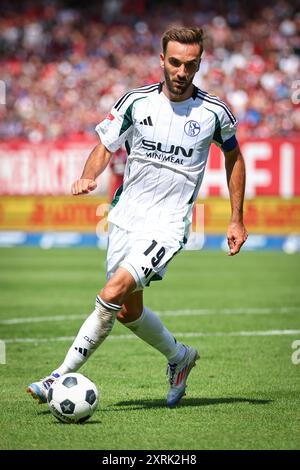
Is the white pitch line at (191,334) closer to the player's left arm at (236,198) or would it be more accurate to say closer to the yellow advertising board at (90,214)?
the player's left arm at (236,198)

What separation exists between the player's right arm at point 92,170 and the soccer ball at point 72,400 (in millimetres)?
1272

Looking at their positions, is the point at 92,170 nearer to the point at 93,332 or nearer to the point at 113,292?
the point at 113,292

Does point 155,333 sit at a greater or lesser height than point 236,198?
lesser

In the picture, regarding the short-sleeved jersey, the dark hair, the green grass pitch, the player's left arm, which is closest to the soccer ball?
the green grass pitch

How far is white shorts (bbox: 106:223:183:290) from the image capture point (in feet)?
20.9

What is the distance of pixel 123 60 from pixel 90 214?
6608mm

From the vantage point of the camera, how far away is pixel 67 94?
96.6ft

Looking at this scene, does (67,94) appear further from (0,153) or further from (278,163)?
(278,163)

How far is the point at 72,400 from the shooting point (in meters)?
6.10

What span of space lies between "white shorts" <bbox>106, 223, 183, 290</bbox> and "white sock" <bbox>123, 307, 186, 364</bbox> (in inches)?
17.7

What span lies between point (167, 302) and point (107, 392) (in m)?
6.23

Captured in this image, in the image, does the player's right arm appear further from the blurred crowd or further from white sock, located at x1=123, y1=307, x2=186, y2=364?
the blurred crowd

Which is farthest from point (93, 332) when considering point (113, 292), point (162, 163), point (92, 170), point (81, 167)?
point (81, 167)
